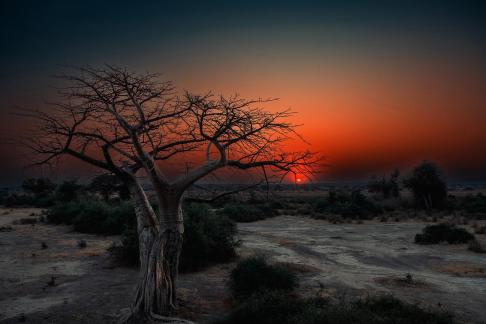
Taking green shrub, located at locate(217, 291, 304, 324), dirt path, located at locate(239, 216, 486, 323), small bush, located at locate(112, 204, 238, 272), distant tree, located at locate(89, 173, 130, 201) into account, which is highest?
distant tree, located at locate(89, 173, 130, 201)

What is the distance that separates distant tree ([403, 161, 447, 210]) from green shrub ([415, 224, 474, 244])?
25245mm

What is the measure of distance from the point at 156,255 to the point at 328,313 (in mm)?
3554

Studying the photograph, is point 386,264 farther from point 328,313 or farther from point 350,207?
point 350,207

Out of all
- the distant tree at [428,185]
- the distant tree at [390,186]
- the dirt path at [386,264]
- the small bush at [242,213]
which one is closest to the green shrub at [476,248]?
the dirt path at [386,264]

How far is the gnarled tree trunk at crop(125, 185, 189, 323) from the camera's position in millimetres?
7992

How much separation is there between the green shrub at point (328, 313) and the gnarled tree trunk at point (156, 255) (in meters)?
1.39

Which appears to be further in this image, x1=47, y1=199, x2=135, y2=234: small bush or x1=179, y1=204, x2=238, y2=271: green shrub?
x1=47, y1=199, x2=135, y2=234: small bush

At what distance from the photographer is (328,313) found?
6734mm

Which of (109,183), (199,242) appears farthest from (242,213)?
(109,183)

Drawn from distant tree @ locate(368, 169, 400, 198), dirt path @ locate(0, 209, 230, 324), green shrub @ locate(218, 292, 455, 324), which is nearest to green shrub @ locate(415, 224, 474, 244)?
dirt path @ locate(0, 209, 230, 324)

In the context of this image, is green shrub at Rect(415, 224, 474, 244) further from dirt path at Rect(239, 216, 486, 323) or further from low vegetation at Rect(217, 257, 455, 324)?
low vegetation at Rect(217, 257, 455, 324)

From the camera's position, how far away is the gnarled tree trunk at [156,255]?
799 centimetres

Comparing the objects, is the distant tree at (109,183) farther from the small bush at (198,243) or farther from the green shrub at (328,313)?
the small bush at (198,243)

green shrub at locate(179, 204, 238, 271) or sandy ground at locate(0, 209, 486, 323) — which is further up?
green shrub at locate(179, 204, 238, 271)
